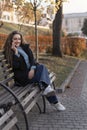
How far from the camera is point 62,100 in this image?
8398mm

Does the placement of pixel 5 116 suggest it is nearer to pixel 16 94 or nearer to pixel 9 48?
pixel 16 94

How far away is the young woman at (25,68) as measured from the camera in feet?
23.1

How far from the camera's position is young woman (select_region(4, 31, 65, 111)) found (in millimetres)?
7055

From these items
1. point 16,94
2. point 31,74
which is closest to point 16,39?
point 31,74

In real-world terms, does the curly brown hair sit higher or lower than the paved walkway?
higher

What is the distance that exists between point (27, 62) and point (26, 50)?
10.2 inches

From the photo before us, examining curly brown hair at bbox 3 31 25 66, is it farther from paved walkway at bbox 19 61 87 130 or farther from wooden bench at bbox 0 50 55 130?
paved walkway at bbox 19 61 87 130

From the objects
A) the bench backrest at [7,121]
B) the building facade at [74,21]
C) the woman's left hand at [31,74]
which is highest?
the woman's left hand at [31,74]

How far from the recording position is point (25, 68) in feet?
23.5

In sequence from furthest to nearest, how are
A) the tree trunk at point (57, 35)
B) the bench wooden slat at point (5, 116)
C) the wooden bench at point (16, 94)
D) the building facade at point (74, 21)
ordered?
1. the building facade at point (74, 21)
2. the tree trunk at point (57, 35)
3. the wooden bench at point (16, 94)
4. the bench wooden slat at point (5, 116)

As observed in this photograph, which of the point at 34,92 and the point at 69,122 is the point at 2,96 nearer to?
the point at 34,92

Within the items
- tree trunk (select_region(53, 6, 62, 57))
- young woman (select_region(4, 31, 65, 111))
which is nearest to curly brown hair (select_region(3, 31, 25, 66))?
young woman (select_region(4, 31, 65, 111))

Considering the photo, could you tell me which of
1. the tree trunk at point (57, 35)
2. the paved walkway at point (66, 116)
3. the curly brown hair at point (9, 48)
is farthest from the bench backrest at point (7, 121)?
the tree trunk at point (57, 35)

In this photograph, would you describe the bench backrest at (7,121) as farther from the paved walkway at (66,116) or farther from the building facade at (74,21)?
the building facade at (74,21)
